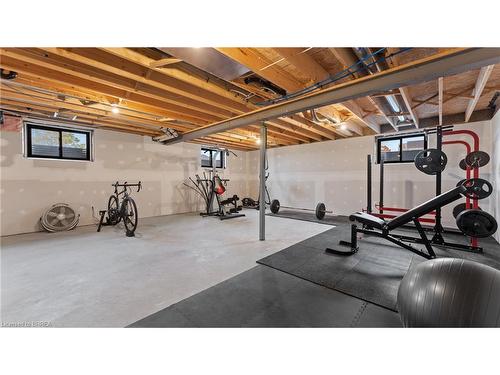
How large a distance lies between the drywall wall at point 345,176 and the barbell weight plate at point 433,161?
206 cm

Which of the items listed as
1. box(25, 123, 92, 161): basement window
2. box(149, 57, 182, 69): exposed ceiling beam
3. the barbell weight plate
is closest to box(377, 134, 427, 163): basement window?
the barbell weight plate

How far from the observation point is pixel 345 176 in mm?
6582

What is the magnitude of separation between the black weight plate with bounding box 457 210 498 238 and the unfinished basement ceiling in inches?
72.2

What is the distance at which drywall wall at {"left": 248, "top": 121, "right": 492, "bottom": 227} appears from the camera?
16.2ft

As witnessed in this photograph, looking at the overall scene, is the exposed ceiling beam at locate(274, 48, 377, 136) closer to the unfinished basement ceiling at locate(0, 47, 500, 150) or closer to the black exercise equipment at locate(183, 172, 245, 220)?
the unfinished basement ceiling at locate(0, 47, 500, 150)

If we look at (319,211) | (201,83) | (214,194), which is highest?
(201,83)

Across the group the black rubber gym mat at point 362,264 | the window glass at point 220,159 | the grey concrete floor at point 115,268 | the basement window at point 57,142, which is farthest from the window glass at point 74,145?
the black rubber gym mat at point 362,264

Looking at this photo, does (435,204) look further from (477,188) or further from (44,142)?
(44,142)

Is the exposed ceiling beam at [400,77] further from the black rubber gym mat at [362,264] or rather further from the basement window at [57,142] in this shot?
the basement window at [57,142]

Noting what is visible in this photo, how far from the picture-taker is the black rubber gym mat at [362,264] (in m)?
2.20

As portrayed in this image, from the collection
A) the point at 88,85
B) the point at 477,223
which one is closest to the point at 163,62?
the point at 88,85

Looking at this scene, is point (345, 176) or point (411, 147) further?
point (345, 176)

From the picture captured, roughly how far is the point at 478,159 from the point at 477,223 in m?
1.16
